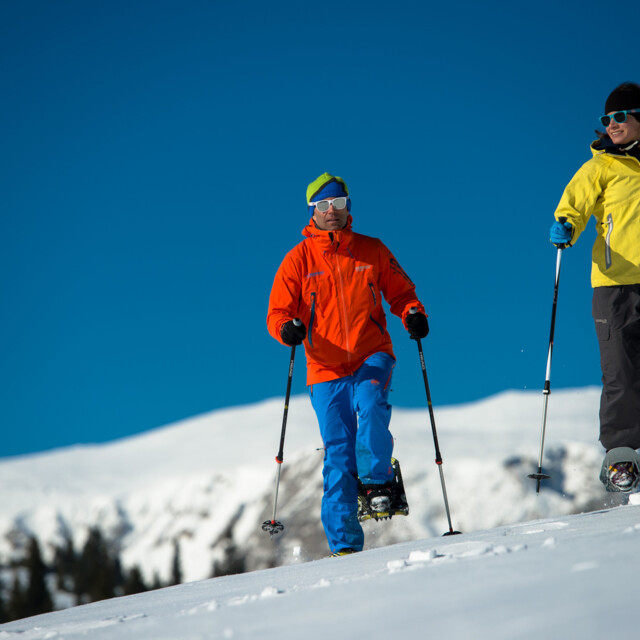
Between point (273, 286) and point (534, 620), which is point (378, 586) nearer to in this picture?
point (534, 620)

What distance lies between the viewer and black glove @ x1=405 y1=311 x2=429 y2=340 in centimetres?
678

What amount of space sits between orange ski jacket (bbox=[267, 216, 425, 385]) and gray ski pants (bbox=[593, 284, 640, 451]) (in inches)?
59.3

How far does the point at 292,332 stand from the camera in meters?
6.33

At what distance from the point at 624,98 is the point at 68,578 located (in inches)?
2564

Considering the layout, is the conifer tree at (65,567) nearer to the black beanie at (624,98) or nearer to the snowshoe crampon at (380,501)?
the snowshoe crampon at (380,501)

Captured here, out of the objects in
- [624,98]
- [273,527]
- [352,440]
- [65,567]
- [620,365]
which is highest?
[624,98]

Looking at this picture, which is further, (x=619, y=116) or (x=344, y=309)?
(x=344, y=309)

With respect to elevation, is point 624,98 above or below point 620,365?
above

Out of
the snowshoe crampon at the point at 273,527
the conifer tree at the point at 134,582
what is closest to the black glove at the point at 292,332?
the snowshoe crampon at the point at 273,527

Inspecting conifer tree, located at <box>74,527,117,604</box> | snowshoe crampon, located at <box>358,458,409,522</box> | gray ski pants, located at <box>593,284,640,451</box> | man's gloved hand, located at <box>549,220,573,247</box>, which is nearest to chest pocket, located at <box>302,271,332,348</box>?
snowshoe crampon, located at <box>358,458,409,522</box>

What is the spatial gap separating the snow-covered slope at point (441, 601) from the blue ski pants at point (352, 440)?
5.99ft

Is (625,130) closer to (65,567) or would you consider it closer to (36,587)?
(36,587)

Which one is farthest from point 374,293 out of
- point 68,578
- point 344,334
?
point 68,578

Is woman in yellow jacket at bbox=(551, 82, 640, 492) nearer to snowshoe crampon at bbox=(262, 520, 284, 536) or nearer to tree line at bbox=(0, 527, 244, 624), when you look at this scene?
snowshoe crampon at bbox=(262, 520, 284, 536)
